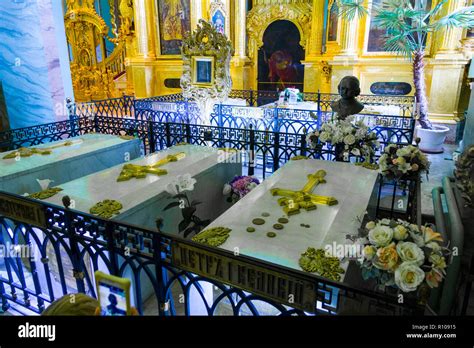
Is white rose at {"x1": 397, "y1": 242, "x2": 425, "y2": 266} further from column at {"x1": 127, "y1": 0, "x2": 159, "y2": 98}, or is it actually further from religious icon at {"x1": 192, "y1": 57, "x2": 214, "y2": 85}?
column at {"x1": 127, "y1": 0, "x2": 159, "y2": 98}

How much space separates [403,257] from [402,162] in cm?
196

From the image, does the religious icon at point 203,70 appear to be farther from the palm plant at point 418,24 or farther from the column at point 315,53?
the column at point 315,53

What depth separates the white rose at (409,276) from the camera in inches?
60.3

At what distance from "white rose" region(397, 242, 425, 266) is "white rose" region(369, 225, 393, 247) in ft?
0.19

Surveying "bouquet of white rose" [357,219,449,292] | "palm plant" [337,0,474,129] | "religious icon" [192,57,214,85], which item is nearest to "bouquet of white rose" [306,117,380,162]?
"bouquet of white rose" [357,219,449,292]

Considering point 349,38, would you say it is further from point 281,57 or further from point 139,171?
point 139,171

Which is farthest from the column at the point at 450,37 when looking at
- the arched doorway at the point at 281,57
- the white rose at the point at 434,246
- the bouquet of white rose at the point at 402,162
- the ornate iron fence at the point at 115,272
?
the white rose at the point at 434,246

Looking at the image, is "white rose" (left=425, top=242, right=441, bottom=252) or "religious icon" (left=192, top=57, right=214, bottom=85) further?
"religious icon" (left=192, top=57, right=214, bottom=85)

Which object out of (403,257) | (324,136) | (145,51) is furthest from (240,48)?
(403,257)

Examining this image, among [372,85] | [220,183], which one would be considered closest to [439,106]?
[372,85]

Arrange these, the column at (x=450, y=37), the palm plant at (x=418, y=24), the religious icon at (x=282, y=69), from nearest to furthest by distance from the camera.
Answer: the palm plant at (x=418, y=24)
the column at (x=450, y=37)
the religious icon at (x=282, y=69)

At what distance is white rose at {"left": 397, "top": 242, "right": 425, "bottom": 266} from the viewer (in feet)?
5.21

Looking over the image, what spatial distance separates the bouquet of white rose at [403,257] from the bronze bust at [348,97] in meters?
3.40

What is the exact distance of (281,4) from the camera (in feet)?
40.9
